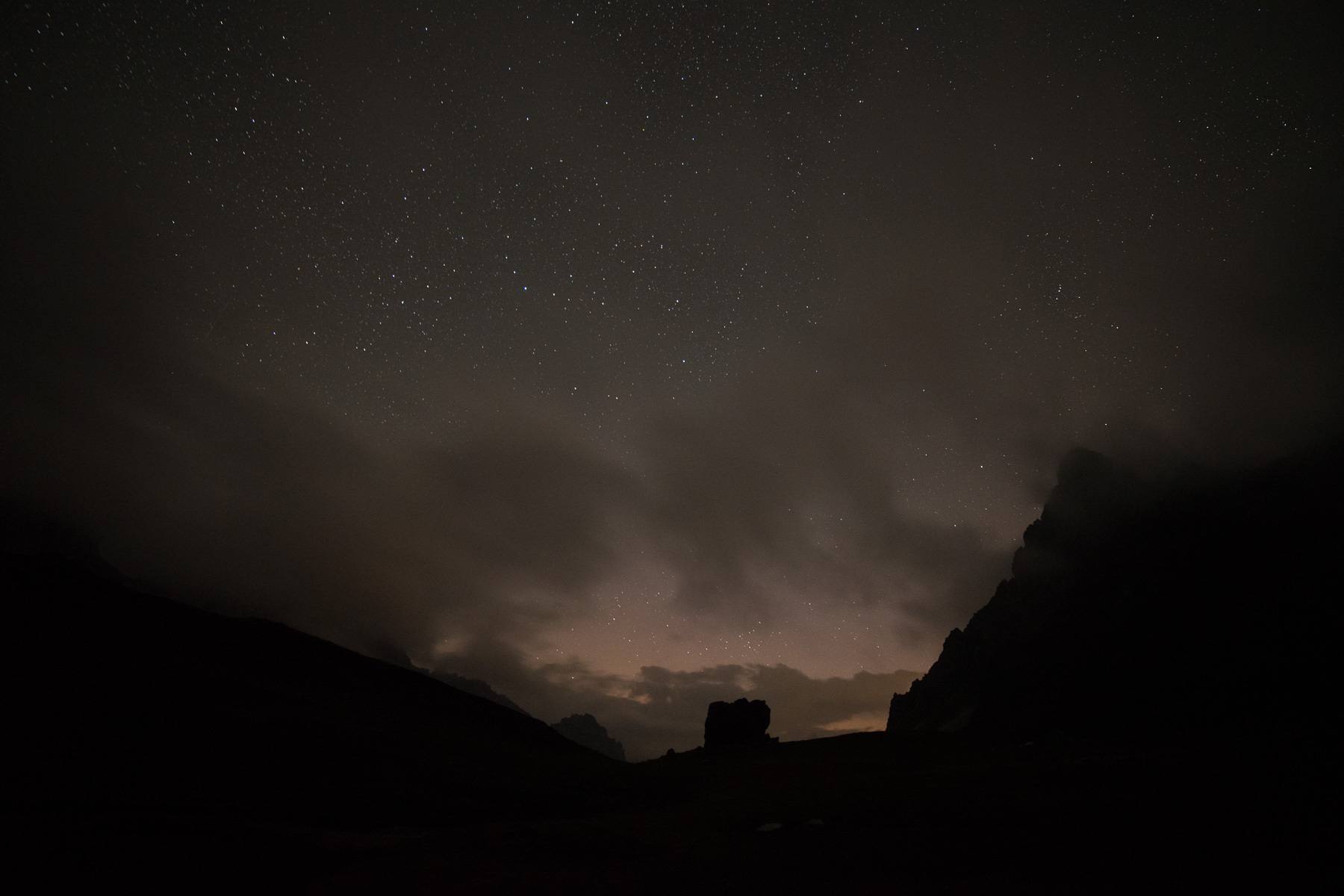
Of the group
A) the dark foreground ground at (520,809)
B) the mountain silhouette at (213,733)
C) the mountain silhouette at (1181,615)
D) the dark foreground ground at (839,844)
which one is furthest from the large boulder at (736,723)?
the dark foreground ground at (839,844)

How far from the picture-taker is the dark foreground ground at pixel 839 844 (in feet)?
31.8

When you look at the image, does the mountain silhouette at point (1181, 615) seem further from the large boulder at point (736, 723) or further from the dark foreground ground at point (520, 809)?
the dark foreground ground at point (520, 809)

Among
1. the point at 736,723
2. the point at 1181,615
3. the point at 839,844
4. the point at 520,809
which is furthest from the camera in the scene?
the point at 1181,615

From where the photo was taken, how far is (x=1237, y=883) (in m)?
8.66

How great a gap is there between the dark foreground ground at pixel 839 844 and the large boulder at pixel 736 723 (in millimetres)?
70547

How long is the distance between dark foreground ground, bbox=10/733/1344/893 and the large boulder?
70.5m

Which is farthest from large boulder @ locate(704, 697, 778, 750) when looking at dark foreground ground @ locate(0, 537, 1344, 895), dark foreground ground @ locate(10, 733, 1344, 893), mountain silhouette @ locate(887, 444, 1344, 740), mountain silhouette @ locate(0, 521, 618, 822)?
dark foreground ground @ locate(10, 733, 1344, 893)

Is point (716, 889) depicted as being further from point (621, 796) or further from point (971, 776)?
point (621, 796)

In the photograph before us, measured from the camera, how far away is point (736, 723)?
8244 centimetres

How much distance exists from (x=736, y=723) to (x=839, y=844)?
7744 cm

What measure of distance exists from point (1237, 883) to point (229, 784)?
25.5 meters

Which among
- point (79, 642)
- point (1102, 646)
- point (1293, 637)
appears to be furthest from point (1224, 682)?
point (79, 642)

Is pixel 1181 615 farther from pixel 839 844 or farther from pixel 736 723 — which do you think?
pixel 839 844

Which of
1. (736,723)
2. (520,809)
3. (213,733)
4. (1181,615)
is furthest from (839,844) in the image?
(1181,615)
